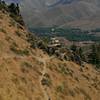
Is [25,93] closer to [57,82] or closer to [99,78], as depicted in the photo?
[57,82]

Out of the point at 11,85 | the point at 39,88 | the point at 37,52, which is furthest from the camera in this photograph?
the point at 37,52

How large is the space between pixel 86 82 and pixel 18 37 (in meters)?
22.0

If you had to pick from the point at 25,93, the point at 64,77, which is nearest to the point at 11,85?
the point at 25,93

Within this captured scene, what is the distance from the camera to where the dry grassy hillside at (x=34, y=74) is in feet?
237

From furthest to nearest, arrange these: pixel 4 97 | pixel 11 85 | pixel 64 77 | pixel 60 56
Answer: pixel 60 56 → pixel 64 77 → pixel 11 85 → pixel 4 97

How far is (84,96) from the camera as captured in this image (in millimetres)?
89562

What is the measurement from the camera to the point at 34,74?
81875 mm

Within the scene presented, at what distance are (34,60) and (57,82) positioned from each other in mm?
7951

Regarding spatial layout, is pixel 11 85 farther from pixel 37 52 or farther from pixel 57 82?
pixel 37 52

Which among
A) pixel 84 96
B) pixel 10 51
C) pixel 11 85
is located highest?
pixel 10 51

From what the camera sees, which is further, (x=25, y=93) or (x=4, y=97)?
(x=25, y=93)

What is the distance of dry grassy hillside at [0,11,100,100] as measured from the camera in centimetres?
7231

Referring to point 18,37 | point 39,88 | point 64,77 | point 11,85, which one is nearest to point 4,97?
point 11,85

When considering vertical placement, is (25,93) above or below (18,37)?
below
